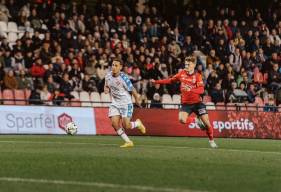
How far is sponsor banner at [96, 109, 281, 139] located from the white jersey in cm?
811

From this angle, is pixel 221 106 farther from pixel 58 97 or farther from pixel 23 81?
pixel 23 81

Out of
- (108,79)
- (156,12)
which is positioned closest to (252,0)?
(156,12)

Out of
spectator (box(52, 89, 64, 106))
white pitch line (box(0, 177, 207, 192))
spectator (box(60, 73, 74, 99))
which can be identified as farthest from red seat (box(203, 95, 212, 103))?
white pitch line (box(0, 177, 207, 192))

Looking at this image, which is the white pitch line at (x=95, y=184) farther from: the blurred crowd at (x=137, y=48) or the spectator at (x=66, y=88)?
the spectator at (x=66, y=88)

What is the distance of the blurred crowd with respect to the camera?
26516 millimetres

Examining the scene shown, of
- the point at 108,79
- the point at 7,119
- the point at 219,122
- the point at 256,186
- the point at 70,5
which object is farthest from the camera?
the point at 70,5

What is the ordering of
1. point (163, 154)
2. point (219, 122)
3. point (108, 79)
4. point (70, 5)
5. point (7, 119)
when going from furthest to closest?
1. point (70, 5)
2. point (219, 122)
3. point (7, 119)
4. point (108, 79)
5. point (163, 154)

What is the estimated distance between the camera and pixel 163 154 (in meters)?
14.8

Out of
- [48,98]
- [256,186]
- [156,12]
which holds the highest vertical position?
[156,12]

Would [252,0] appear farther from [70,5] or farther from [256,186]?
[256,186]

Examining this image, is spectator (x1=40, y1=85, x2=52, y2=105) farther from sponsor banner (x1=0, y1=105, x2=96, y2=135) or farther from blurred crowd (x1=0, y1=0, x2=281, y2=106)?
sponsor banner (x1=0, y1=105, x2=96, y2=135)

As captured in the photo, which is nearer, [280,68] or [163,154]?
[163,154]

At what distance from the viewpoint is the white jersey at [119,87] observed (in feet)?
59.1

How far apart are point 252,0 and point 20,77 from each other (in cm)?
1701
